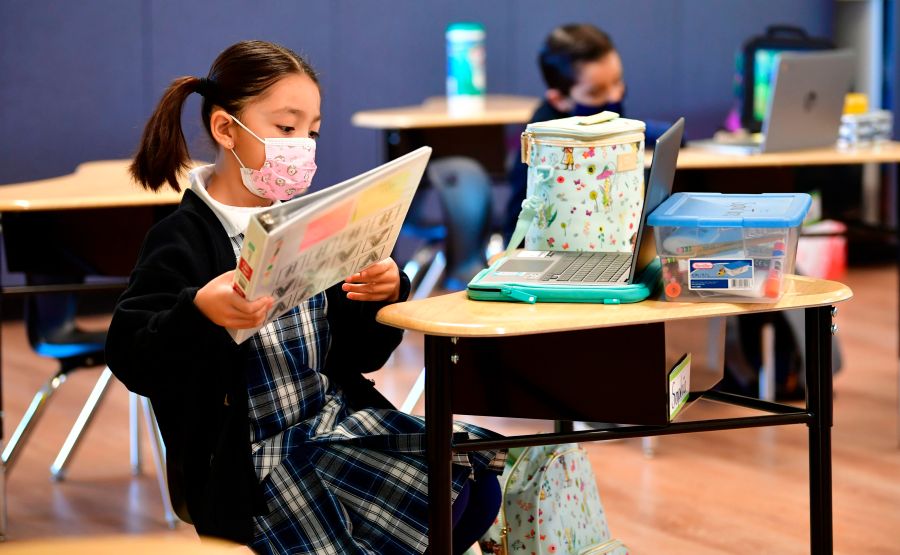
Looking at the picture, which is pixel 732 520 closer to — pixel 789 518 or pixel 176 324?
pixel 789 518

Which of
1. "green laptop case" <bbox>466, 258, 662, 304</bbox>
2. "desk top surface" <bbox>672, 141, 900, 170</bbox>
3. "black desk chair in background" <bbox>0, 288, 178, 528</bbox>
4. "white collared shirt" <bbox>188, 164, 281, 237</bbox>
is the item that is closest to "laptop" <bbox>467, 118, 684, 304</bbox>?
"green laptop case" <bbox>466, 258, 662, 304</bbox>

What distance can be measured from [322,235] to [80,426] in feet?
5.87

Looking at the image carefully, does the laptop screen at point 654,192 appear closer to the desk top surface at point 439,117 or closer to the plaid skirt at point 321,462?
the plaid skirt at point 321,462

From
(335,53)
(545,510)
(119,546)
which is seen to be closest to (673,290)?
(545,510)

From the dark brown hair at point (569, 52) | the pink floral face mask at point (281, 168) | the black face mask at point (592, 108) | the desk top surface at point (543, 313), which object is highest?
the dark brown hair at point (569, 52)

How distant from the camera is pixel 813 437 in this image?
71.1 inches

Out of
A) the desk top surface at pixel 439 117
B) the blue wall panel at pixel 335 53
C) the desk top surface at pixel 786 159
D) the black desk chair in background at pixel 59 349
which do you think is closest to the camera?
the black desk chair in background at pixel 59 349

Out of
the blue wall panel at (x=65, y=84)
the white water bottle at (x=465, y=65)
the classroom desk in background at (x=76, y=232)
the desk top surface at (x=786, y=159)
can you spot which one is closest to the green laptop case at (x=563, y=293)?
the classroom desk in background at (x=76, y=232)

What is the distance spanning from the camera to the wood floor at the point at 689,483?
2660mm

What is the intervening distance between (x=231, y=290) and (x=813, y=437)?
0.85 meters

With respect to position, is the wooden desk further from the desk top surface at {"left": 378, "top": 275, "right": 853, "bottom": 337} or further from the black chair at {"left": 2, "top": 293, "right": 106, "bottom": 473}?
the black chair at {"left": 2, "top": 293, "right": 106, "bottom": 473}

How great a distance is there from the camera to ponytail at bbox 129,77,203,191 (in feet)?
5.76

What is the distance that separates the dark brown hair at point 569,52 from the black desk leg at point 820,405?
1.80 metres

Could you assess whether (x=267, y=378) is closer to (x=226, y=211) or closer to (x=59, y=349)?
(x=226, y=211)
